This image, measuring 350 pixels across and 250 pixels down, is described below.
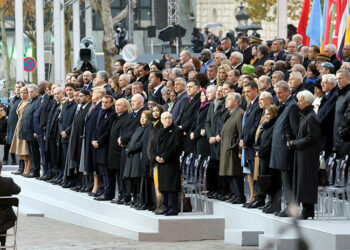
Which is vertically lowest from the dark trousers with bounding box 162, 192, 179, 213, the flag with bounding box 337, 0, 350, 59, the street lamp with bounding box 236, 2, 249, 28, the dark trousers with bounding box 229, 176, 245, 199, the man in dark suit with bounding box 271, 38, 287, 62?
the dark trousers with bounding box 162, 192, 179, 213

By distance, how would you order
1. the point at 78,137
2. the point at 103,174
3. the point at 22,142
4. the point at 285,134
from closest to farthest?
1. the point at 285,134
2. the point at 103,174
3. the point at 78,137
4. the point at 22,142

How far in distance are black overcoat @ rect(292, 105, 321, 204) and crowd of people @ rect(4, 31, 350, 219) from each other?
0.01 m

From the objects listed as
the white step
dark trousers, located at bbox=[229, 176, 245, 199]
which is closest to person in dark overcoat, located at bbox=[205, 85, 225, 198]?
dark trousers, located at bbox=[229, 176, 245, 199]

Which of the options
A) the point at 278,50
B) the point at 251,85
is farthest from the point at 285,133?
the point at 278,50

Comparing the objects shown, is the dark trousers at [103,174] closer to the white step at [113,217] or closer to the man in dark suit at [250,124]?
the white step at [113,217]

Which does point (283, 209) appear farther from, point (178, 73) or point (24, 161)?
point (24, 161)

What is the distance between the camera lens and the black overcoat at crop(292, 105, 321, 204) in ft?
49.3

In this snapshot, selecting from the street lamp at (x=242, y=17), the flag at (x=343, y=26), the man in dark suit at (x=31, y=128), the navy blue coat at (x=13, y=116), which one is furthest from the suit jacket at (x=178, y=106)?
the street lamp at (x=242, y=17)

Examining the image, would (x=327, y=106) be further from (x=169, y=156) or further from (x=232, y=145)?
(x=169, y=156)

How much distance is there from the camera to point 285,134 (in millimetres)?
15523

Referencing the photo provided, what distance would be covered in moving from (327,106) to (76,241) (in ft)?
15.9

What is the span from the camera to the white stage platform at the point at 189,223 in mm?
14453

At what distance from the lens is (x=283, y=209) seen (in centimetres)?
1609

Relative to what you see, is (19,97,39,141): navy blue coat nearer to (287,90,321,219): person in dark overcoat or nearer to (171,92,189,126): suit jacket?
(171,92,189,126): suit jacket
